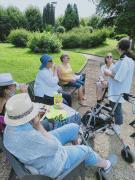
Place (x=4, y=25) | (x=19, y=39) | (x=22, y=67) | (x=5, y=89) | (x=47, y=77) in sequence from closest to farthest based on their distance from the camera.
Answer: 1. (x=5, y=89)
2. (x=47, y=77)
3. (x=22, y=67)
4. (x=19, y=39)
5. (x=4, y=25)

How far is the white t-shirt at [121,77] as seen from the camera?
531cm

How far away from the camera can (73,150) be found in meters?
3.93

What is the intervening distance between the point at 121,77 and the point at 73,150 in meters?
1.95

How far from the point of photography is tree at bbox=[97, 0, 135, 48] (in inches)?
713

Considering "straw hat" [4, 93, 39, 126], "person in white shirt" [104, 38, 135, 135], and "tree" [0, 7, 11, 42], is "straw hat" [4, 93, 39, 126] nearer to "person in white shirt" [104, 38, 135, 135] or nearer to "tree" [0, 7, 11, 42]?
"person in white shirt" [104, 38, 135, 135]

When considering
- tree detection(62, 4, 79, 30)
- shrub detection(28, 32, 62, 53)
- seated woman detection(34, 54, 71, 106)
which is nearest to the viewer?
seated woman detection(34, 54, 71, 106)

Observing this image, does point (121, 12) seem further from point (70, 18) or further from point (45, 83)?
point (45, 83)

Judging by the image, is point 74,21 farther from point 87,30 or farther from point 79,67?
point 79,67

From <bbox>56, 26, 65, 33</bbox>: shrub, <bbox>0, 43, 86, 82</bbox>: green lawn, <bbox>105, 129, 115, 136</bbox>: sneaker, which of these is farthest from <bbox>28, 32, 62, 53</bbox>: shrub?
<bbox>105, 129, 115, 136</bbox>: sneaker

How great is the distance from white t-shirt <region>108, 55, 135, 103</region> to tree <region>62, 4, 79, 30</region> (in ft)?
72.7

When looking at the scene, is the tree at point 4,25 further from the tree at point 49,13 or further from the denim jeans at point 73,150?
the denim jeans at point 73,150

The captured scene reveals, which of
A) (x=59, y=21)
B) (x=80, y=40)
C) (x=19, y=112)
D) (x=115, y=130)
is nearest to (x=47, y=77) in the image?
(x=115, y=130)

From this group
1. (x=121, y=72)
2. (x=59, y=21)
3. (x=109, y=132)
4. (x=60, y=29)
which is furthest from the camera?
(x=59, y=21)

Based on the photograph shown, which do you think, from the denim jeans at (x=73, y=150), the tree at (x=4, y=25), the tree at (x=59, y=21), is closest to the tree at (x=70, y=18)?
the tree at (x=59, y=21)
